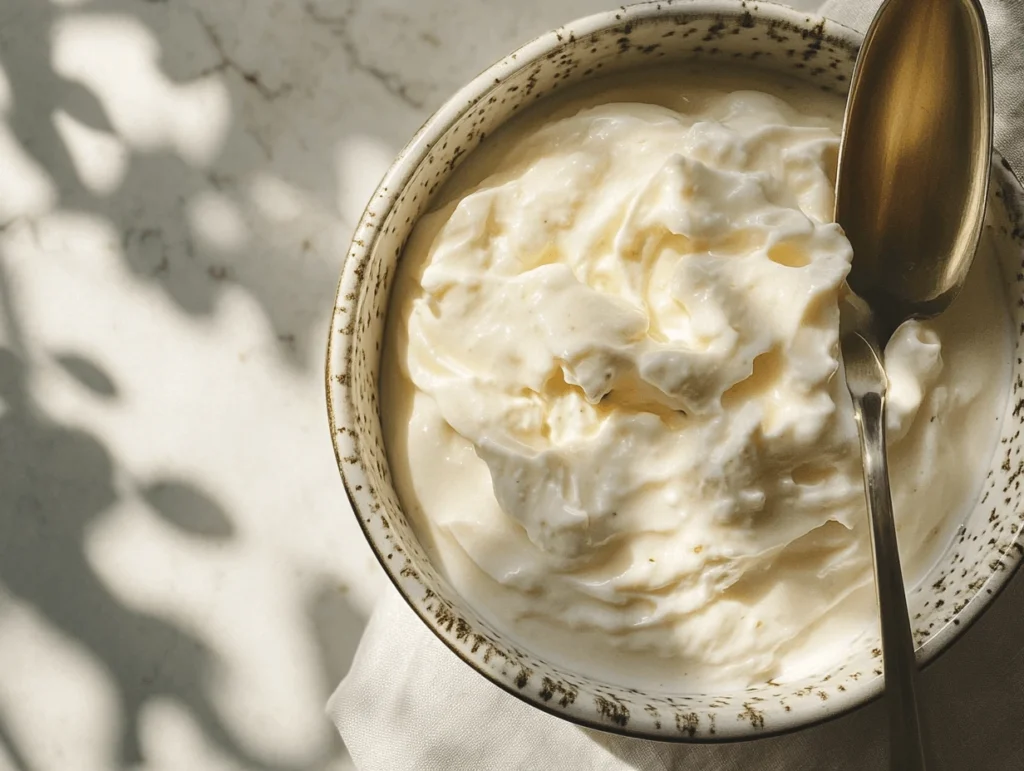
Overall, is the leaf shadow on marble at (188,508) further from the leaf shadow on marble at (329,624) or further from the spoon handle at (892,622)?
the spoon handle at (892,622)

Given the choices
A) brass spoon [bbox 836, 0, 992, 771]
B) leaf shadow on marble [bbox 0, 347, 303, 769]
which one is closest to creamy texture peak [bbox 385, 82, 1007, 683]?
brass spoon [bbox 836, 0, 992, 771]

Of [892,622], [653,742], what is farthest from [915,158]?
[653,742]

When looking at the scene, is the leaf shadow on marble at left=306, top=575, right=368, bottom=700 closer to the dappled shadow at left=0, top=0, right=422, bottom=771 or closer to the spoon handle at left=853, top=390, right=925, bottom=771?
the dappled shadow at left=0, top=0, right=422, bottom=771

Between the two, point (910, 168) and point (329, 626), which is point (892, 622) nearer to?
point (910, 168)

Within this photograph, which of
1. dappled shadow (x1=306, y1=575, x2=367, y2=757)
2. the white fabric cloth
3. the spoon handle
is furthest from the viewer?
dappled shadow (x1=306, y1=575, x2=367, y2=757)

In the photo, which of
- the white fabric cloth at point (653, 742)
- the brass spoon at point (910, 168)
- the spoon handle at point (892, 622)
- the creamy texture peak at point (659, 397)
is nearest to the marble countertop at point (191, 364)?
the white fabric cloth at point (653, 742)
